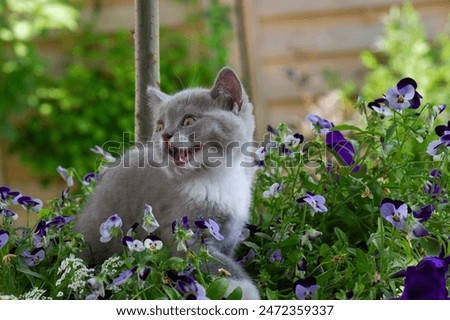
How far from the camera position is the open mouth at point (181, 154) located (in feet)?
3.22

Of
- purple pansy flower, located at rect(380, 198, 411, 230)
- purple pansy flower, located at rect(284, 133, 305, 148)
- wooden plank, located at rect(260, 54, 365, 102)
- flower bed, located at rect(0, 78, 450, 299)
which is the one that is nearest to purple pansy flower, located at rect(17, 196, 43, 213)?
flower bed, located at rect(0, 78, 450, 299)

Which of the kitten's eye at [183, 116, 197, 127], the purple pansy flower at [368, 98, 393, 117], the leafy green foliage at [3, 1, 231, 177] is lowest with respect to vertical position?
the leafy green foliage at [3, 1, 231, 177]

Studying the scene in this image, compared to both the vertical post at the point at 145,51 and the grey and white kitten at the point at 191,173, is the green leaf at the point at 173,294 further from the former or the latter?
the vertical post at the point at 145,51

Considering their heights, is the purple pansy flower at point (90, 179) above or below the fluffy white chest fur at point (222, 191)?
below

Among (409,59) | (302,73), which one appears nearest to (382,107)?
(409,59)

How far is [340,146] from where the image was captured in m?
1.10

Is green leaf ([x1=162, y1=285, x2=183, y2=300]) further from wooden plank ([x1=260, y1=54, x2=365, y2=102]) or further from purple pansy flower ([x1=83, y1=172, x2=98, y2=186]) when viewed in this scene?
wooden plank ([x1=260, y1=54, x2=365, y2=102])

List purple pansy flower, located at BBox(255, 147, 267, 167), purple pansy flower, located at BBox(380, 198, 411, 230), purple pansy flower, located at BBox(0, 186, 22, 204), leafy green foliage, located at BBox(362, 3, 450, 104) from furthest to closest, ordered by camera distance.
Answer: leafy green foliage, located at BBox(362, 3, 450, 104) → purple pansy flower, located at BBox(255, 147, 267, 167) → purple pansy flower, located at BBox(0, 186, 22, 204) → purple pansy flower, located at BBox(380, 198, 411, 230)

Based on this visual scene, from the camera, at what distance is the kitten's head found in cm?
99

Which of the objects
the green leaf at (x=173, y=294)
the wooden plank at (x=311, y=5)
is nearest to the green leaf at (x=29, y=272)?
the green leaf at (x=173, y=294)

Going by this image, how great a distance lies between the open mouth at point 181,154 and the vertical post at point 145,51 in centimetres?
19

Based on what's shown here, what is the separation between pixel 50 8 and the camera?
2918 millimetres

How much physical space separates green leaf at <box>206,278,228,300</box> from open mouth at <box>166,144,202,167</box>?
28cm
